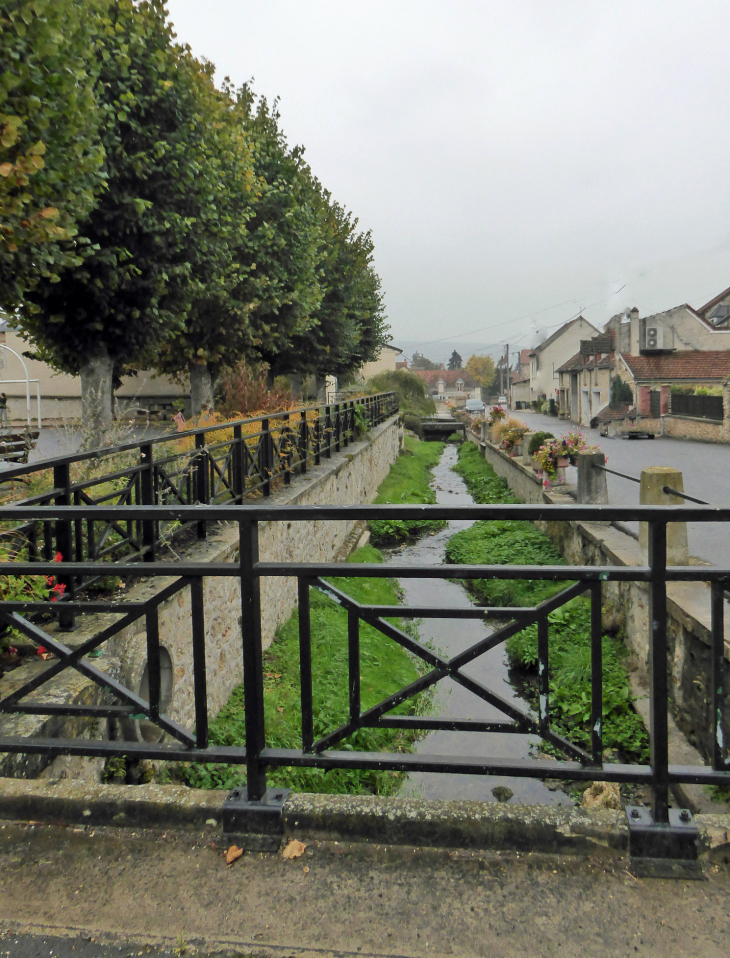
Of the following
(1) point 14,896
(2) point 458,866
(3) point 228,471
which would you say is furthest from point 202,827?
(3) point 228,471

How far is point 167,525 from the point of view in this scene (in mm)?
6156

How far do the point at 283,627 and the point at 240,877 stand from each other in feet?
20.1

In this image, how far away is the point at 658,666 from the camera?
202cm

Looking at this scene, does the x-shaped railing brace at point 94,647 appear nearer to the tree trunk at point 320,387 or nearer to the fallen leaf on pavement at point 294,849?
the fallen leaf on pavement at point 294,849

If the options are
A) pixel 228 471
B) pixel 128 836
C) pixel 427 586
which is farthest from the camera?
pixel 427 586

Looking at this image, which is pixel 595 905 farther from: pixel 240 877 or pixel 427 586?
pixel 427 586

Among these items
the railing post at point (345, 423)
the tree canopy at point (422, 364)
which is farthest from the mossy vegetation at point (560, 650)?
the tree canopy at point (422, 364)

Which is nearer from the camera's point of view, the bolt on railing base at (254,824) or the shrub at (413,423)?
the bolt on railing base at (254,824)

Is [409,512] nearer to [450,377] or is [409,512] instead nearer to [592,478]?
[592,478]

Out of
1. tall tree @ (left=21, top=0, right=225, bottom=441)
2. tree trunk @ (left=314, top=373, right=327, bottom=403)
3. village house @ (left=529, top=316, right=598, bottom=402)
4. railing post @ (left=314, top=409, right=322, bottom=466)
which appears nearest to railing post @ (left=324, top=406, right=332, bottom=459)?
railing post @ (left=314, top=409, right=322, bottom=466)

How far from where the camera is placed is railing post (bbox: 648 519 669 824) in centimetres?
197

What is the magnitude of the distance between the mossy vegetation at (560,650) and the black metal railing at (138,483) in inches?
115

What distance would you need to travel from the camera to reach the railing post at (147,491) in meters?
5.31

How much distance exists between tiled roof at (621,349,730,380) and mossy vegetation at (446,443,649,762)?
24.8 m
